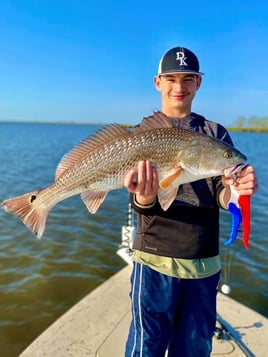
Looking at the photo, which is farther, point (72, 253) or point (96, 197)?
point (72, 253)

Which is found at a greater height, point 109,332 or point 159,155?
point 159,155

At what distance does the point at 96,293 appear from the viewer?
5.12m

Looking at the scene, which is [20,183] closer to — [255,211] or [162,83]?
[255,211]

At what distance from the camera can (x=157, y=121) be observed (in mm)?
2820

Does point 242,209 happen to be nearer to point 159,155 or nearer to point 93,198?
point 159,155

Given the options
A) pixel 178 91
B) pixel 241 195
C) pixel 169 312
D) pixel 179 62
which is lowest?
pixel 169 312

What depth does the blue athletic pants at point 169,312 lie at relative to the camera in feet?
9.40

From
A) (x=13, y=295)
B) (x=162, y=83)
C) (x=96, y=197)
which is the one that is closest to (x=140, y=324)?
(x=96, y=197)

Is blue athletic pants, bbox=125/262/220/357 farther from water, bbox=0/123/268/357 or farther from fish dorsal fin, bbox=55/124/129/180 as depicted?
water, bbox=0/123/268/357

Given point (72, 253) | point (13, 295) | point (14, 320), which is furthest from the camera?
point (72, 253)

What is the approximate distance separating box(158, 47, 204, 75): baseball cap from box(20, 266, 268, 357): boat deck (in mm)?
2962

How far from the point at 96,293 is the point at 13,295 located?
2314 mm

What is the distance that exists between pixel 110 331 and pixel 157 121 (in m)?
2.74

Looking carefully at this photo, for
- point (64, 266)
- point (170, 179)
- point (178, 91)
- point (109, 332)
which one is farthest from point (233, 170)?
point (64, 266)
